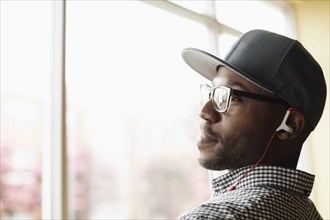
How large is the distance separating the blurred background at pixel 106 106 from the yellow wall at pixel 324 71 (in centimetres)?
1

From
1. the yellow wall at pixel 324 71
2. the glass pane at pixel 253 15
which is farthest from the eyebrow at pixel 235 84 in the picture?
the yellow wall at pixel 324 71

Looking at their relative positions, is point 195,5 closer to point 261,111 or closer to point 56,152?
point 56,152

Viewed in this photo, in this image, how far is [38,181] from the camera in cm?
172

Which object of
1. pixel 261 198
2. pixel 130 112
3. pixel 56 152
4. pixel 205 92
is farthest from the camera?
pixel 130 112

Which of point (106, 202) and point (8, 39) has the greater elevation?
point (8, 39)

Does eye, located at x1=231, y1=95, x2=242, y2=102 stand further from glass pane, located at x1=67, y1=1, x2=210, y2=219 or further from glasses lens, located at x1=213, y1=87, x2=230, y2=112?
glass pane, located at x1=67, y1=1, x2=210, y2=219

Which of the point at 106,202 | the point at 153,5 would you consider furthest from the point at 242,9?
the point at 106,202

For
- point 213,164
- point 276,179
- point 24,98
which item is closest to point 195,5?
point 24,98

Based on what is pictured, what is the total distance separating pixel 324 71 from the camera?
10.8 ft

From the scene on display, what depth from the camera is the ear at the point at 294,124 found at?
3.43 feet

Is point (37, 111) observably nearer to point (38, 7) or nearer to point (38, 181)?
point (38, 181)

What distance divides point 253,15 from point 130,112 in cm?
139

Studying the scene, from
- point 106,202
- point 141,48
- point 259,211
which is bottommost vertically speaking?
point 106,202

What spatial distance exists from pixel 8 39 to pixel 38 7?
176 millimetres
